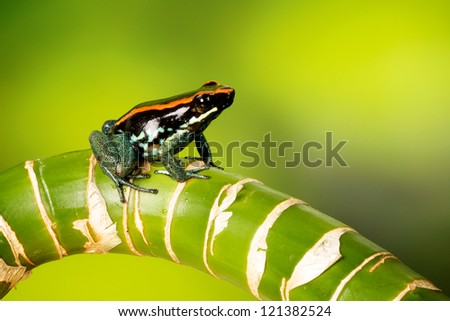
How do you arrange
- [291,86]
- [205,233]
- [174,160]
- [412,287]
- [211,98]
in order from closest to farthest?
[412,287] → [205,233] → [174,160] → [211,98] → [291,86]

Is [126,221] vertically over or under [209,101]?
under

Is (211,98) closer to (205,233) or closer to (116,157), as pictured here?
(116,157)

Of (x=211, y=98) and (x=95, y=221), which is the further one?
(x=211, y=98)

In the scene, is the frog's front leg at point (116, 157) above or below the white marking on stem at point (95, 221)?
above

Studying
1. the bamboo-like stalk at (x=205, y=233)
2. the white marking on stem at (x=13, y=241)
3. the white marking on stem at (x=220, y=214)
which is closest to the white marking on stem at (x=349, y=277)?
the bamboo-like stalk at (x=205, y=233)

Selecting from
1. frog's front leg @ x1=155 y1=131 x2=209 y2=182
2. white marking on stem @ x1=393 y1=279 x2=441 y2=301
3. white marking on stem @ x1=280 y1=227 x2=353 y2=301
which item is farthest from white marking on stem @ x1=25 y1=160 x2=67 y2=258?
white marking on stem @ x1=393 y1=279 x2=441 y2=301

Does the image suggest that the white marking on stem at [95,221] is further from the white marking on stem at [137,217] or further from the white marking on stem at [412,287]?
the white marking on stem at [412,287]

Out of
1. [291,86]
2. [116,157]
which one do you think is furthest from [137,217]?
[291,86]
